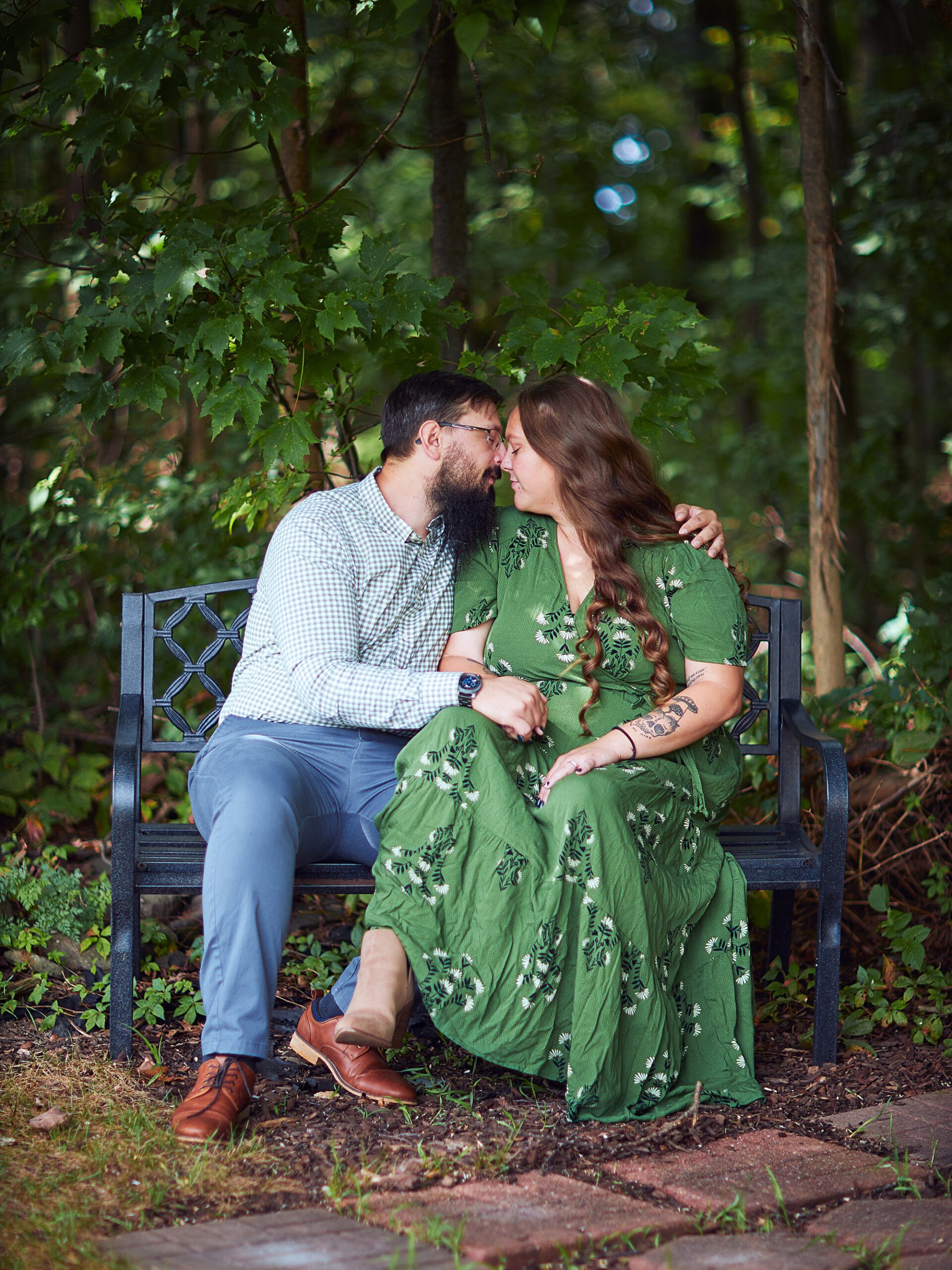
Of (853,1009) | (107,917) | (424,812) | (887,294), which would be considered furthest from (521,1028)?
(887,294)

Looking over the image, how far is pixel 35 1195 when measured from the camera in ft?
7.00

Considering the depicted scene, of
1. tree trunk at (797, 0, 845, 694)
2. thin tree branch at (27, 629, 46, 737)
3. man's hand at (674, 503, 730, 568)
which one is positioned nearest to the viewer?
man's hand at (674, 503, 730, 568)

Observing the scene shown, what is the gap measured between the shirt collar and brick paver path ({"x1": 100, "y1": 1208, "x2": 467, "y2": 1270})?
5.76ft

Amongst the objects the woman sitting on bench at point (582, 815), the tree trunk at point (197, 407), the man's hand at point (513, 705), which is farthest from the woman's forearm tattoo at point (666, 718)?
the tree trunk at point (197, 407)

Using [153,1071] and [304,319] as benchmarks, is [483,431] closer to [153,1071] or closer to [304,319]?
[304,319]

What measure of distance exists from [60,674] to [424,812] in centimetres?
310

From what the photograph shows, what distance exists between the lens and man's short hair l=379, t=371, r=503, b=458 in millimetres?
3299

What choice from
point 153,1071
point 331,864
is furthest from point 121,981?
point 331,864

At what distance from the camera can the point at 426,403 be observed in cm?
330

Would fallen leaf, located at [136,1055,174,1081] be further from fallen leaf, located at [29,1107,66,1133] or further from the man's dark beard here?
the man's dark beard

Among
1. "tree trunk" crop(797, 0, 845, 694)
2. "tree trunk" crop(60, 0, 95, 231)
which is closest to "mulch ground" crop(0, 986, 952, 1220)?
"tree trunk" crop(797, 0, 845, 694)

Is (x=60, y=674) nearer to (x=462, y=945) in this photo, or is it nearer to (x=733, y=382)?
(x=462, y=945)

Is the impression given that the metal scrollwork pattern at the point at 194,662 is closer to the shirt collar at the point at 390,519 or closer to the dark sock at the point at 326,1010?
the shirt collar at the point at 390,519

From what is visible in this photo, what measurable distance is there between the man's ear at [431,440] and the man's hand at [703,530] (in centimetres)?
67
